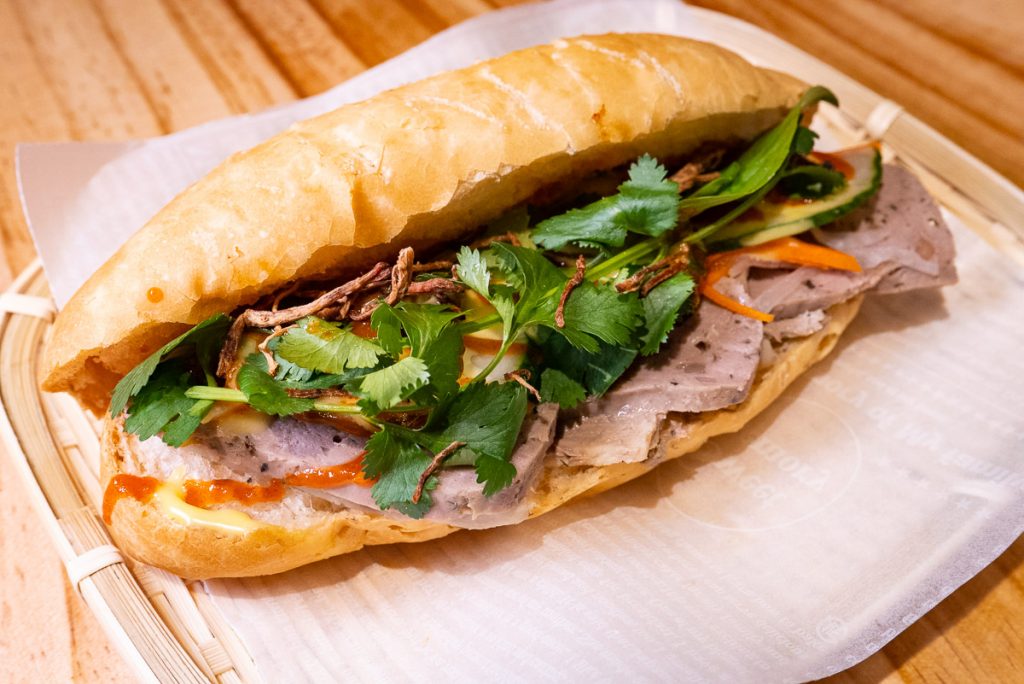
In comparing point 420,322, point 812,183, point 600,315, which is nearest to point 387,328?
point 420,322

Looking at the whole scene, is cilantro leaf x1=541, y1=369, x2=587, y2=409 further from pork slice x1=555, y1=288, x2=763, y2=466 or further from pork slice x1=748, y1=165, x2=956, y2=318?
pork slice x1=748, y1=165, x2=956, y2=318

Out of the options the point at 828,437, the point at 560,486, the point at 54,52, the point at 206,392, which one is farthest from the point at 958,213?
the point at 54,52

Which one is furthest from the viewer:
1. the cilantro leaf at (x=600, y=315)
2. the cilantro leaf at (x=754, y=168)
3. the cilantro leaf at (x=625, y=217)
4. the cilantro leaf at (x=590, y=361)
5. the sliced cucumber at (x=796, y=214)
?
the sliced cucumber at (x=796, y=214)

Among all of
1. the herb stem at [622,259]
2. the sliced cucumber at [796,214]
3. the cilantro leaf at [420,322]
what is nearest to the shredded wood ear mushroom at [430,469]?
the cilantro leaf at [420,322]

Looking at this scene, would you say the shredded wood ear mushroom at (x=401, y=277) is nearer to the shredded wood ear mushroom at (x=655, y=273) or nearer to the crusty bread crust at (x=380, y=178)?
the crusty bread crust at (x=380, y=178)

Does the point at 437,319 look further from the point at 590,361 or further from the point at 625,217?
the point at 625,217

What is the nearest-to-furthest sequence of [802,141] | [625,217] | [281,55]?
[625,217] < [802,141] < [281,55]

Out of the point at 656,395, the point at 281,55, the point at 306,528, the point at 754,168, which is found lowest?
the point at 306,528

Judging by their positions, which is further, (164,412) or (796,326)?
(796,326)
